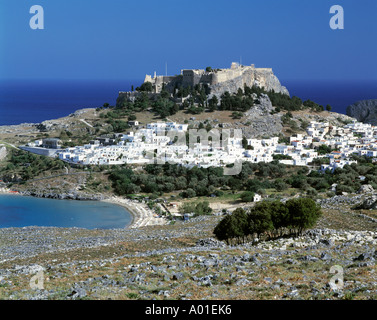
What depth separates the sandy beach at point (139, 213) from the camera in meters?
21.1

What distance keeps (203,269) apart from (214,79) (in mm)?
31594

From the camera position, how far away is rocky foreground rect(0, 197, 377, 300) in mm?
7043

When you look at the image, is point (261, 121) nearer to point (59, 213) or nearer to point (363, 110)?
point (59, 213)

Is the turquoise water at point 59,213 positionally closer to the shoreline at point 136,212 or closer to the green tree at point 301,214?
the shoreline at point 136,212

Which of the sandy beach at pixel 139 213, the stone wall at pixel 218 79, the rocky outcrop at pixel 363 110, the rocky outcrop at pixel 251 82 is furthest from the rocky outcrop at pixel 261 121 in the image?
the rocky outcrop at pixel 363 110

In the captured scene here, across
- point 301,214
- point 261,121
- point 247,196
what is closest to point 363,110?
point 261,121

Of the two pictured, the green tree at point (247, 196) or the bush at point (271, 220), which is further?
the green tree at point (247, 196)

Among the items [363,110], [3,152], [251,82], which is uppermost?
[251,82]

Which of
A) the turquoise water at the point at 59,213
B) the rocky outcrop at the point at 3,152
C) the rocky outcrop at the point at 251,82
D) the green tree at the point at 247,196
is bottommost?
the turquoise water at the point at 59,213

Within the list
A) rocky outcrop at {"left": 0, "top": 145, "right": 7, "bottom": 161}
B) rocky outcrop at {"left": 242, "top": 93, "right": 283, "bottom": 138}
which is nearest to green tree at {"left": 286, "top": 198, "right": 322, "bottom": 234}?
rocky outcrop at {"left": 242, "top": 93, "right": 283, "bottom": 138}

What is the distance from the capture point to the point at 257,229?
12.4 meters

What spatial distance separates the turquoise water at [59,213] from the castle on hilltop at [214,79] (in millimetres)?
16626

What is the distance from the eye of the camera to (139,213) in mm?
23000

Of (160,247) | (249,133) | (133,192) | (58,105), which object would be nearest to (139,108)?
(249,133)
